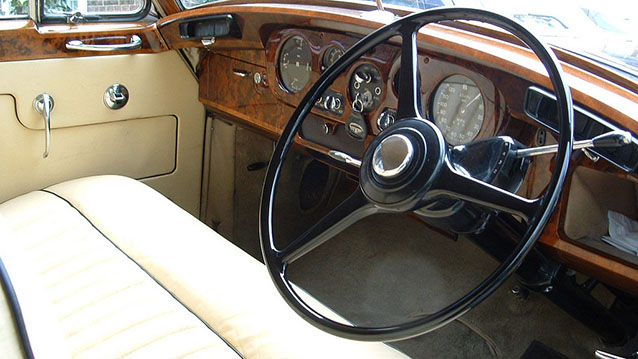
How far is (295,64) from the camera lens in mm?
1841

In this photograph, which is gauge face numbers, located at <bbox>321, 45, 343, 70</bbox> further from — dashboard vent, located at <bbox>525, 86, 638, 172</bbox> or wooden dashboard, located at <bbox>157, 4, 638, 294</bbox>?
dashboard vent, located at <bbox>525, 86, 638, 172</bbox>

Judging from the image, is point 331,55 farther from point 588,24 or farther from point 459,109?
point 588,24

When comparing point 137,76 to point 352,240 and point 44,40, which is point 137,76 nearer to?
point 44,40

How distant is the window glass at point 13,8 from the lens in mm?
1850

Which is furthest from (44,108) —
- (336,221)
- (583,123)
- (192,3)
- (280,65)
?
(583,123)

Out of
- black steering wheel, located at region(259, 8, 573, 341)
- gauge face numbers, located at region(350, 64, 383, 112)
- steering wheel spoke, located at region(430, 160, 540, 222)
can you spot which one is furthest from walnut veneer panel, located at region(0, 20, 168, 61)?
steering wheel spoke, located at region(430, 160, 540, 222)

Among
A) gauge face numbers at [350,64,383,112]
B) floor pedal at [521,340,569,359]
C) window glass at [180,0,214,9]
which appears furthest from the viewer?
window glass at [180,0,214,9]

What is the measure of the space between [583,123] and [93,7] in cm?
169

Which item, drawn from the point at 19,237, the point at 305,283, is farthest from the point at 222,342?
the point at 305,283

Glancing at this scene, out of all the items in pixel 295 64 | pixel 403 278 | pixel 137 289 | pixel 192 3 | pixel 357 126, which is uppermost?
pixel 192 3

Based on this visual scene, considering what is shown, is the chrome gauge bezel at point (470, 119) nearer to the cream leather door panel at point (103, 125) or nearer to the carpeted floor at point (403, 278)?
the carpeted floor at point (403, 278)

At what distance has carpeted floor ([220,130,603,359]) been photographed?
195cm

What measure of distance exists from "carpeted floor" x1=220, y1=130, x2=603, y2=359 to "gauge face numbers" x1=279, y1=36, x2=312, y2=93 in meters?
0.50

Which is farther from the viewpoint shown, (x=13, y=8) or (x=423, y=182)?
(x=13, y=8)
